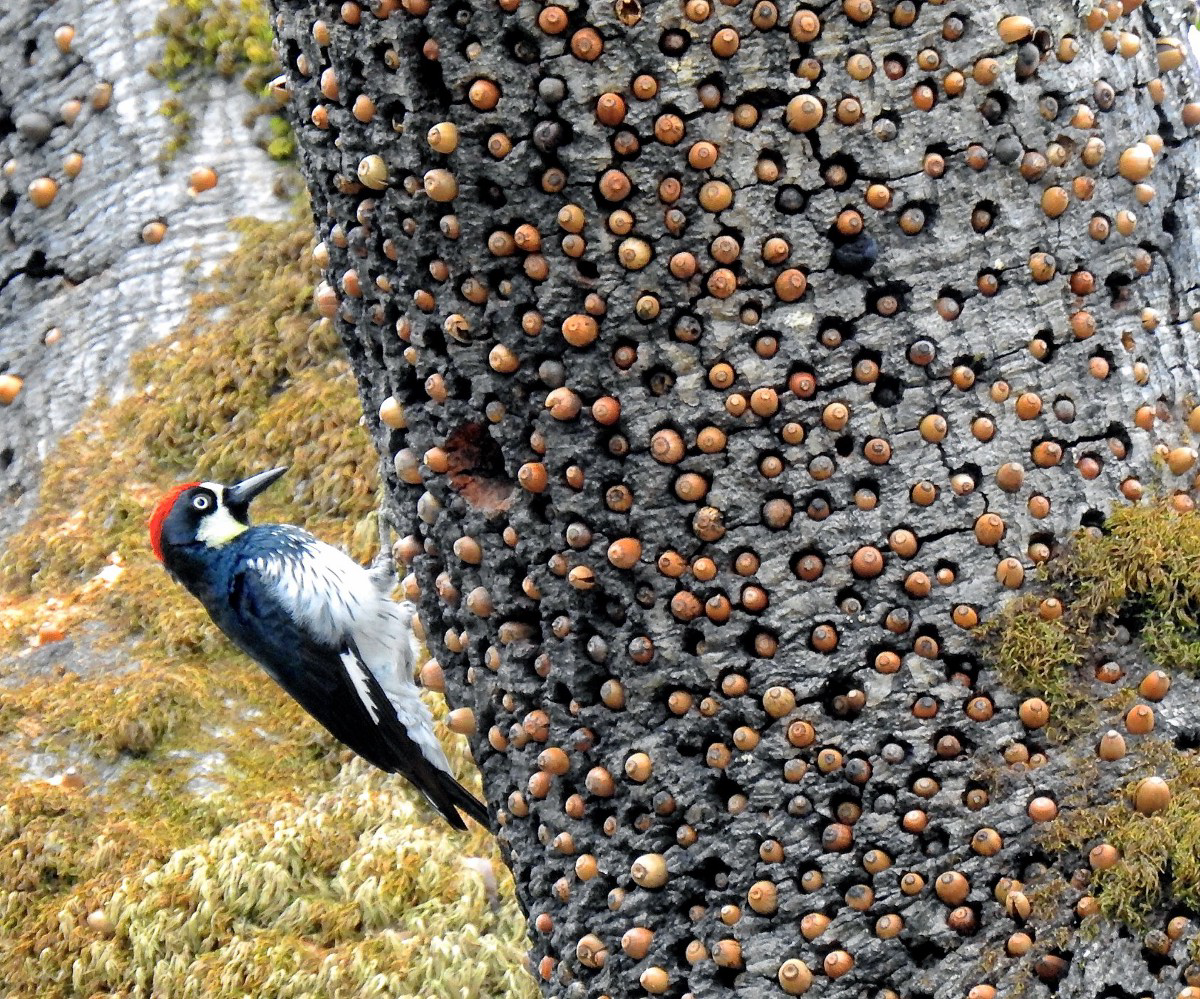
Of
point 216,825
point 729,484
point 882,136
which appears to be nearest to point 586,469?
point 729,484

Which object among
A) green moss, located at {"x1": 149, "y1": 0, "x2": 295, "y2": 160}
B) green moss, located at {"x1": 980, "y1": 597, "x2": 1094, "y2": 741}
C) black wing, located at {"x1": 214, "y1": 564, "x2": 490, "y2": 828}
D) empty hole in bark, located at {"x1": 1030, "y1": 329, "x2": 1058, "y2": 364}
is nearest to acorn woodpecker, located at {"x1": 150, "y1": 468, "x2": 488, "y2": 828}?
black wing, located at {"x1": 214, "y1": 564, "x2": 490, "y2": 828}

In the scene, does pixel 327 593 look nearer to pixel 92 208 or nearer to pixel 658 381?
pixel 92 208

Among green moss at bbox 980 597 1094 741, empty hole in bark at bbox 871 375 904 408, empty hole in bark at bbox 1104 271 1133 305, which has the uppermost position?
empty hole in bark at bbox 1104 271 1133 305

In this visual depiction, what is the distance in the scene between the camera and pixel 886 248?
204 centimetres

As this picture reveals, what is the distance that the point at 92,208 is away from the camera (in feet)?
19.8

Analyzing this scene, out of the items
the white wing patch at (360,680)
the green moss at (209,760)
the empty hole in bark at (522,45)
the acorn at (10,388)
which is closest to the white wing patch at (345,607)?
the white wing patch at (360,680)

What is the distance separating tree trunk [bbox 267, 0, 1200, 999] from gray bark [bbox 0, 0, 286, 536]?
3.90 m

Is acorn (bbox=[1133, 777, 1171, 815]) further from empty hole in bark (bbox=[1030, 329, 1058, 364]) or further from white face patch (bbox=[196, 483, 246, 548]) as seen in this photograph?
white face patch (bbox=[196, 483, 246, 548])

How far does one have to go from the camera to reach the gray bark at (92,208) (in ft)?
19.0

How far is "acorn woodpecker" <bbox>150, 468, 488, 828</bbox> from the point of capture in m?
4.35

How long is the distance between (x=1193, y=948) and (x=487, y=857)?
233 cm

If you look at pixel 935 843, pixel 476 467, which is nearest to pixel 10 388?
pixel 476 467

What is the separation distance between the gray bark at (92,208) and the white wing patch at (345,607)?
1626 millimetres

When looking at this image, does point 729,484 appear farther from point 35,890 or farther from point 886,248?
point 35,890
